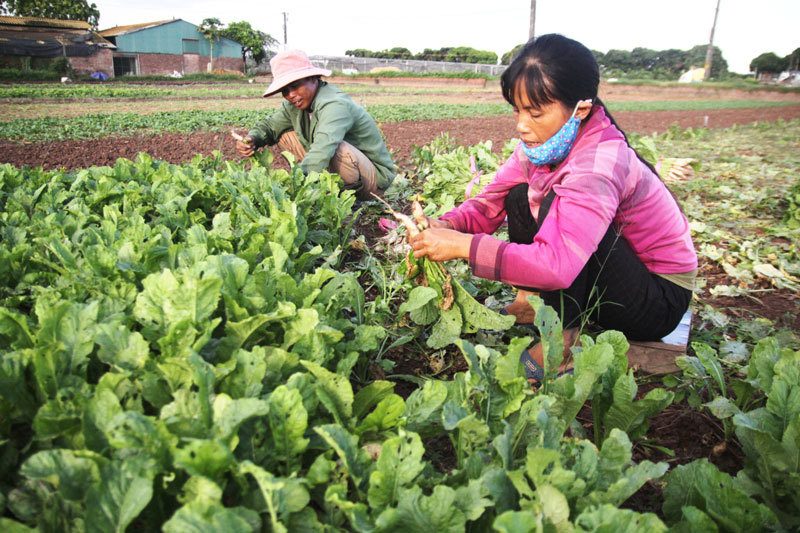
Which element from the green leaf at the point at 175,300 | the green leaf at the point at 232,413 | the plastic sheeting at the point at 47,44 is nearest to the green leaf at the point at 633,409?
the green leaf at the point at 232,413

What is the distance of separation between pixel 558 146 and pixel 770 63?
3892 inches

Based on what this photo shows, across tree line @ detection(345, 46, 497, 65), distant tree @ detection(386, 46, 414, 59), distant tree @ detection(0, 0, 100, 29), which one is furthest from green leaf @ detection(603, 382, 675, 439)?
distant tree @ detection(386, 46, 414, 59)

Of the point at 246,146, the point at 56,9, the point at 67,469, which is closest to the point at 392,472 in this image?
the point at 67,469

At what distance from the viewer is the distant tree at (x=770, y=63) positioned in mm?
77181

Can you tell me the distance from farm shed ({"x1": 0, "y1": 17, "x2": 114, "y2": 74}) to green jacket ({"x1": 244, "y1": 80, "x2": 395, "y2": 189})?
38.1 m

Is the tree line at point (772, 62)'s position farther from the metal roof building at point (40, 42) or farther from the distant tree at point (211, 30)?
the metal roof building at point (40, 42)

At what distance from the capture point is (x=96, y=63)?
1558 inches

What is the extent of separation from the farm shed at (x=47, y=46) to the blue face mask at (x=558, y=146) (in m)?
41.9

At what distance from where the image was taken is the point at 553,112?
2.06 meters

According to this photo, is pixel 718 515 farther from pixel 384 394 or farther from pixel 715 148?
pixel 715 148

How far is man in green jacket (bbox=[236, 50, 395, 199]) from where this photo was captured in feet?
14.3

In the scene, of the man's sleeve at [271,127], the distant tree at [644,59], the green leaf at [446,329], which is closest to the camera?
the green leaf at [446,329]

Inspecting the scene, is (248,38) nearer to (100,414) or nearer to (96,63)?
(96,63)

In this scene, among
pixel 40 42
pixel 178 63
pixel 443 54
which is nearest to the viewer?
pixel 40 42
